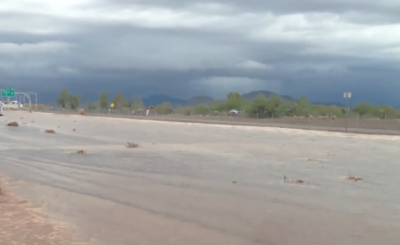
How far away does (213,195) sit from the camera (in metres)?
14.6

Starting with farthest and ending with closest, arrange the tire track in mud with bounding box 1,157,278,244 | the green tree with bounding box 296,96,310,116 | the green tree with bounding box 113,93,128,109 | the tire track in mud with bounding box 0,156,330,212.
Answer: the green tree with bounding box 113,93,128,109
the green tree with bounding box 296,96,310,116
the tire track in mud with bounding box 0,156,330,212
the tire track in mud with bounding box 1,157,278,244

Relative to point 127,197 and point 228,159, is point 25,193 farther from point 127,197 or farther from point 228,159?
point 228,159

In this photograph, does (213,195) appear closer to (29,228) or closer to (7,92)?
(29,228)

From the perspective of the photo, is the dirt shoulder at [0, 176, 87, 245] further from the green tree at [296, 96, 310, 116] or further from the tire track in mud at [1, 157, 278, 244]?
the green tree at [296, 96, 310, 116]

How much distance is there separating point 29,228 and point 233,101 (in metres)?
123

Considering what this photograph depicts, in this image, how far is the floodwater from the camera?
10.5m

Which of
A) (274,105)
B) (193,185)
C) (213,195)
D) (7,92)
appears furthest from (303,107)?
(213,195)

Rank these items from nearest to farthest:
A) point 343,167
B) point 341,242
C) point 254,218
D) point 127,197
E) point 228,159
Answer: point 341,242, point 254,218, point 127,197, point 343,167, point 228,159

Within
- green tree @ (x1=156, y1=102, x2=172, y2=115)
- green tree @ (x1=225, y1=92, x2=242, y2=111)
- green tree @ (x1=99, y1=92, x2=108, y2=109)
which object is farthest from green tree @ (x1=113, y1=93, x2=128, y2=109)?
green tree @ (x1=225, y1=92, x2=242, y2=111)

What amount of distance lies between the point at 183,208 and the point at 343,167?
1066 cm

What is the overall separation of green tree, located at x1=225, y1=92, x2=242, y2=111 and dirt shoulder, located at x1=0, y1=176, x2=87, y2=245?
116725 millimetres

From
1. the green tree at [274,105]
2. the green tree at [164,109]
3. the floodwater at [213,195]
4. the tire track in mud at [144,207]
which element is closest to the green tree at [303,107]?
the green tree at [274,105]

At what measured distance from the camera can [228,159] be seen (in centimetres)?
2417

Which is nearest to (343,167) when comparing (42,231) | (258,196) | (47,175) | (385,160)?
(385,160)
